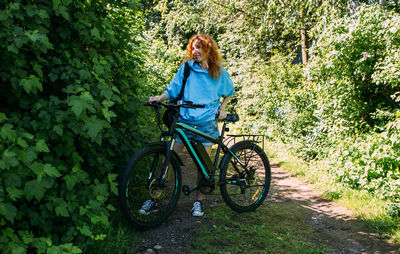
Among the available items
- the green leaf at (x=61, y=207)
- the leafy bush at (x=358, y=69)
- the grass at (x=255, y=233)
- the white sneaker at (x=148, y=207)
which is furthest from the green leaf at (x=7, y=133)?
the leafy bush at (x=358, y=69)

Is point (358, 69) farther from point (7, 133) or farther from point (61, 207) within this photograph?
point (7, 133)

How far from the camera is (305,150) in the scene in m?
6.93

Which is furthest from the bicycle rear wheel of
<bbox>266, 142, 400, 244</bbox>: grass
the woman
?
<bbox>266, 142, 400, 244</bbox>: grass

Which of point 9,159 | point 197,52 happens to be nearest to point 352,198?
point 197,52

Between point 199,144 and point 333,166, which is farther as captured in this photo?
point 333,166

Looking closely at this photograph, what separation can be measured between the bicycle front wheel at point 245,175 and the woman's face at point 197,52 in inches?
42.6

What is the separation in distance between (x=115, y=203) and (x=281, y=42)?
10.1 metres

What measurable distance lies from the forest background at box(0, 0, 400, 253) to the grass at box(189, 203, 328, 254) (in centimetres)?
99

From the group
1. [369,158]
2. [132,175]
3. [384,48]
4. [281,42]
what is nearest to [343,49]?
[384,48]

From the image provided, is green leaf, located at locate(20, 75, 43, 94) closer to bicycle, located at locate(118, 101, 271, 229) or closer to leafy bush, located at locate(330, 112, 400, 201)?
bicycle, located at locate(118, 101, 271, 229)

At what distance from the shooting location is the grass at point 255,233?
9.85 feet

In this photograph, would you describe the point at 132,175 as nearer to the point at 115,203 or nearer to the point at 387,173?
the point at 115,203

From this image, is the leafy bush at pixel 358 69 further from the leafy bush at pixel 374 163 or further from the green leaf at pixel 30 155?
the green leaf at pixel 30 155

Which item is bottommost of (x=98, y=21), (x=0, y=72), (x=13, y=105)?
(x=13, y=105)
